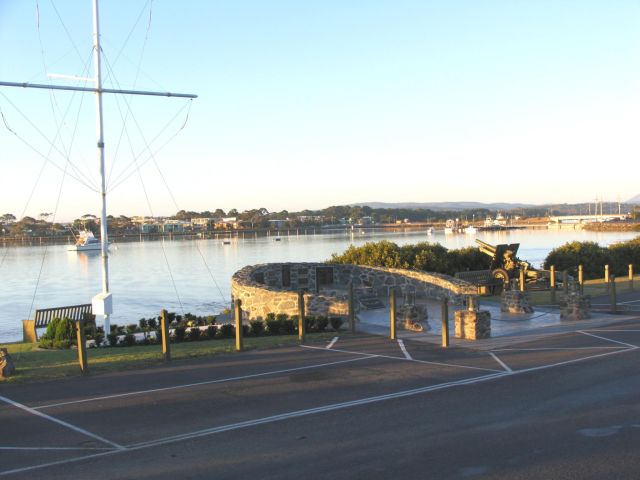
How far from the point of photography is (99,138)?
18203 mm

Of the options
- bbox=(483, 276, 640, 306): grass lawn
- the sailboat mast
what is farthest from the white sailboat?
bbox=(483, 276, 640, 306): grass lawn

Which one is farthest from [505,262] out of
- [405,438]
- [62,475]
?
[62,475]

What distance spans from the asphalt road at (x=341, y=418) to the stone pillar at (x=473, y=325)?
169cm

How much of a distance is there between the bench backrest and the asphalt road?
32.6 feet

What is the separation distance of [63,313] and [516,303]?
1444 centimetres

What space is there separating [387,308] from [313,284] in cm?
579

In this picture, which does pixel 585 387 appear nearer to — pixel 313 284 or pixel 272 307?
pixel 272 307

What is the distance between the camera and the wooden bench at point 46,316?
63.8ft

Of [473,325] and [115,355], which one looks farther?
[473,325]

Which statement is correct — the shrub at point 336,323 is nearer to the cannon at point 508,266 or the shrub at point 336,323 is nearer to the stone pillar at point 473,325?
the stone pillar at point 473,325

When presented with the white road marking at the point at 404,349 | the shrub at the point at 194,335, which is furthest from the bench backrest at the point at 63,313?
the white road marking at the point at 404,349

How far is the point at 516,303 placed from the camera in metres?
17.8

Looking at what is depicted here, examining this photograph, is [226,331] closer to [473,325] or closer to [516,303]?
Answer: [473,325]

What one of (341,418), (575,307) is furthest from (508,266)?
(341,418)
